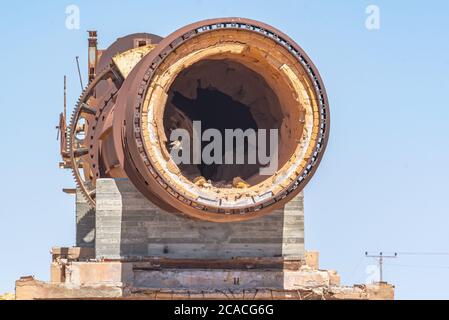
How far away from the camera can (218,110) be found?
112 ft

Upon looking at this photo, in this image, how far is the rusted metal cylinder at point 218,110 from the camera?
3091 centimetres

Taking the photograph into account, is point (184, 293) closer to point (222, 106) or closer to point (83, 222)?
point (222, 106)

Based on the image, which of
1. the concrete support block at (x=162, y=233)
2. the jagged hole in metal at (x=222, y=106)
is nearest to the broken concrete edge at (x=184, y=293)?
the concrete support block at (x=162, y=233)

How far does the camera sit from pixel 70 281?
103 ft

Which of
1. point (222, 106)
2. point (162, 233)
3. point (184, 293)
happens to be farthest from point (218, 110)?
point (184, 293)

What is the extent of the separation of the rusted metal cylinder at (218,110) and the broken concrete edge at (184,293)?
156 cm

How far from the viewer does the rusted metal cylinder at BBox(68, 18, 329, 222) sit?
101ft

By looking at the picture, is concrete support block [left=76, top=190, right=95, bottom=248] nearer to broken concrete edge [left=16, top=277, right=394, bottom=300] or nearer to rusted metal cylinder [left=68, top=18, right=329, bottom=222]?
rusted metal cylinder [left=68, top=18, right=329, bottom=222]

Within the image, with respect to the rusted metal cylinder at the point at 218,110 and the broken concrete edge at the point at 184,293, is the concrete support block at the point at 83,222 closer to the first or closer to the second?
the rusted metal cylinder at the point at 218,110

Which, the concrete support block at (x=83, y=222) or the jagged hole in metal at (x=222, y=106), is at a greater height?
the jagged hole in metal at (x=222, y=106)

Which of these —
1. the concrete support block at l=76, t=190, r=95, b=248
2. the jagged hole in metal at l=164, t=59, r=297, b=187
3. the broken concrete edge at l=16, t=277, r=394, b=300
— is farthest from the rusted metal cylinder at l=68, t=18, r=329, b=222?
the concrete support block at l=76, t=190, r=95, b=248

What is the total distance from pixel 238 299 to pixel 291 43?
17.8ft

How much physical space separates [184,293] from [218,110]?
189 inches
